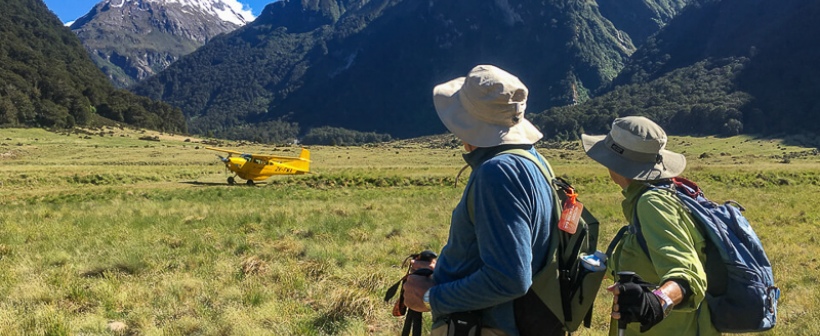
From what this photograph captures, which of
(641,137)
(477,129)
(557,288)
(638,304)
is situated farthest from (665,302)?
(477,129)

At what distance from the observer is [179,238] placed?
31.9 feet

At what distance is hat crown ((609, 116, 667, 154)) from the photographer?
2809 millimetres

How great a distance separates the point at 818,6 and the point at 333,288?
707ft

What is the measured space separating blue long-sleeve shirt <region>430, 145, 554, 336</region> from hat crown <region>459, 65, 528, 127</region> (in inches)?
5.8

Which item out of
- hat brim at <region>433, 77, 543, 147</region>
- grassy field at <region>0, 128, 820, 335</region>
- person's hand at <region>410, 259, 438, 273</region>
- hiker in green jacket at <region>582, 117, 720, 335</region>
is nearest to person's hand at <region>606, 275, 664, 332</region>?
hiker in green jacket at <region>582, 117, 720, 335</region>

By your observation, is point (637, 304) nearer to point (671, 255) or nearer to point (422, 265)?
point (671, 255)

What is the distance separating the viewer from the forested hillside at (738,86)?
4985 inches

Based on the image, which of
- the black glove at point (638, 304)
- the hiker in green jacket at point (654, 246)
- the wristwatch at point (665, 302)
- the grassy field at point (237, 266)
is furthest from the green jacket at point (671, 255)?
the grassy field at point (237, 266)

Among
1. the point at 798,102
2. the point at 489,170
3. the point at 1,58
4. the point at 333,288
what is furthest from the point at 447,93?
the point at 798,102

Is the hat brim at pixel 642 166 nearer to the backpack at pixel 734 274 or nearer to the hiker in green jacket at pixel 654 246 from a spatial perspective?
the hiker in green jacket at pixel 654 246

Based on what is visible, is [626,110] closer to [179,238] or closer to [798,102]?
[798,102]

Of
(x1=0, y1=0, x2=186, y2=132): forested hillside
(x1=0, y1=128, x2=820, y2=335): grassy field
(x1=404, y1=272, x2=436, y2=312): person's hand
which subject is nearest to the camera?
(x1=404, y1=272, x2=436, y2=312): person's hand

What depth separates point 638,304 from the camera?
6.96ft

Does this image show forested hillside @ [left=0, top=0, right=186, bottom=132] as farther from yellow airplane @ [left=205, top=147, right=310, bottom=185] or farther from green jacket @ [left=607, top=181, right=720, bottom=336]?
green jacket @ [left=607, top=181, right=720, bottom=336]
